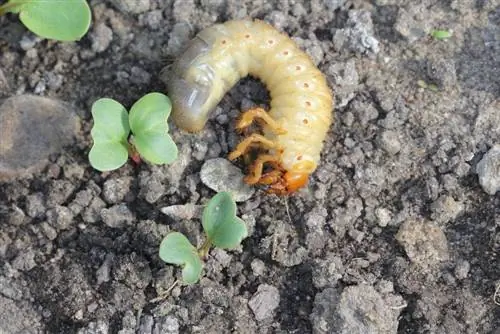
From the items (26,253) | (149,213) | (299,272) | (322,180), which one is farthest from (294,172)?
(26,253)

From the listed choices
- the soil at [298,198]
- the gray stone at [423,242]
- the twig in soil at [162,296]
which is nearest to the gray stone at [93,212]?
the soil at [298,198]

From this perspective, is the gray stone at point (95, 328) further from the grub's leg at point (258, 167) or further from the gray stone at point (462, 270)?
the gray stone at point (462, 270)

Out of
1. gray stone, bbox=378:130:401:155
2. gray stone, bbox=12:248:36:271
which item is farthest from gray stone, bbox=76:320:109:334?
gray stone, bbox=378:130:401:155

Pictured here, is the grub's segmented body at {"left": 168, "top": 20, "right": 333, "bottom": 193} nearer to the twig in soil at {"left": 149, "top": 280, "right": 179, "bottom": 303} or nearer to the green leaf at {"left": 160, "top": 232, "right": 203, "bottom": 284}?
the green leaf at {"left": 160, "top": 232, "right": 203, "bottom": 284}

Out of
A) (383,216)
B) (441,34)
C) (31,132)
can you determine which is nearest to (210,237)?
(383,216)

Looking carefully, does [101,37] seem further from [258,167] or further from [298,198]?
[298,198]
